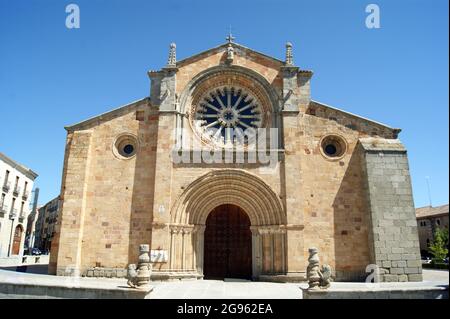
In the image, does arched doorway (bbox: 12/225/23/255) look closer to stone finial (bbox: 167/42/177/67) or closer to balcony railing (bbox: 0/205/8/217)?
balcony railing (bbox: 0/205/8/217)

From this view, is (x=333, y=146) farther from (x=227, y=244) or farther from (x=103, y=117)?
(x=103, y=117)

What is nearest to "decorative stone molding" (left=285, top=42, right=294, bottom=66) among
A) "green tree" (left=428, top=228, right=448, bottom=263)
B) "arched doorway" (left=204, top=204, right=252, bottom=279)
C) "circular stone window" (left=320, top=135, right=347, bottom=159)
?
"circular stone window" (left=320, top=135, right=347, bottom=159)

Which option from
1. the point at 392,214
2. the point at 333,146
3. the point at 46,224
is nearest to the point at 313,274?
the point at 392,214

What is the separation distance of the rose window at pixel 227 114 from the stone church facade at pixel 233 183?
0.05 metres

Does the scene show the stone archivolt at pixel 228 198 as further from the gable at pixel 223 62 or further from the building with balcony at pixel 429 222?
the building with balcony at pixel 429 222

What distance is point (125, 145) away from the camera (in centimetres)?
1397

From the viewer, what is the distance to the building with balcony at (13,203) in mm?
24609

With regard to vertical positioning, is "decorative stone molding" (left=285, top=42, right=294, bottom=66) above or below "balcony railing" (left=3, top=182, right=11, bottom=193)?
above

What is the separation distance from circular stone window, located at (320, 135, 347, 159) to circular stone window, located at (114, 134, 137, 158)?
7767 millimetres

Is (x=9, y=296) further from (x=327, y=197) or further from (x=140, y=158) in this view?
(x=327, y=197)

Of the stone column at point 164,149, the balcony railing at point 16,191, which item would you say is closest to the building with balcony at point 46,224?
the balcony railing at point 16,191

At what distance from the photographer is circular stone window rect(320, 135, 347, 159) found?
1344cm

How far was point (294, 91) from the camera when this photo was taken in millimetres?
13820

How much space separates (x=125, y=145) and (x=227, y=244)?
5.97 metres
